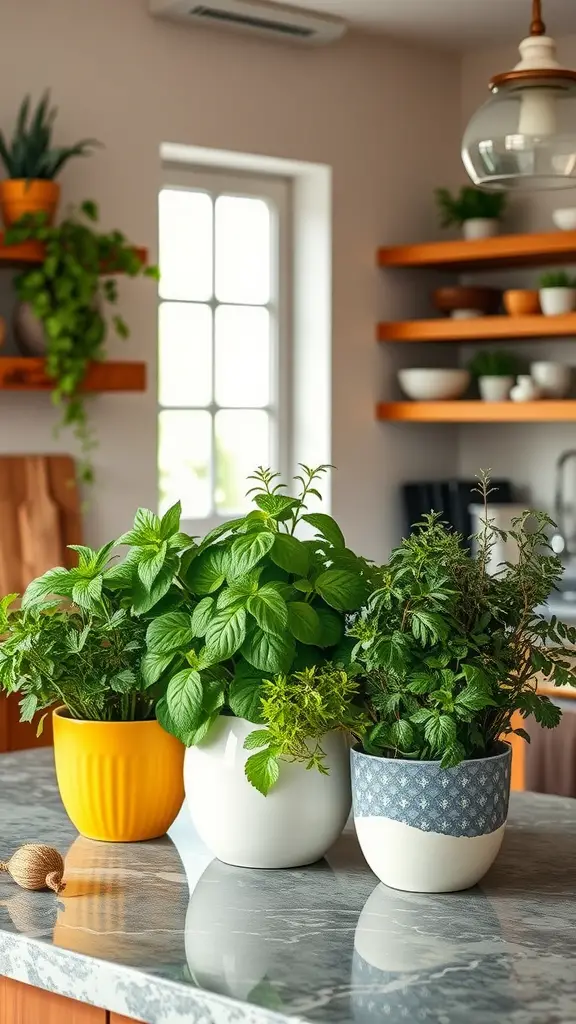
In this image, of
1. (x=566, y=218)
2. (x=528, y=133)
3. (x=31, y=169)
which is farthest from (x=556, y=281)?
(x=528, y=133)

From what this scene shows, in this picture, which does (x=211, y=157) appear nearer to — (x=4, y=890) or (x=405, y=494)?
(x=405, y=494)

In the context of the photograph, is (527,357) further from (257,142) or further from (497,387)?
(257,142)

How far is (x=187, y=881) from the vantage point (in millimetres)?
Answer: 1389

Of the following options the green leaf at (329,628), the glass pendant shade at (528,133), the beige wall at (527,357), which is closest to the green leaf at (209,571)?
the green leaf at (329,628)

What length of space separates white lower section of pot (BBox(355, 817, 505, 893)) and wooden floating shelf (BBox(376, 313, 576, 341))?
126 inches

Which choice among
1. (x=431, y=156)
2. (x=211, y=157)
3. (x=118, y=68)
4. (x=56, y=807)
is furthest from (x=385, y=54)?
(x=56, y=807)

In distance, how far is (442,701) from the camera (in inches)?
50.8

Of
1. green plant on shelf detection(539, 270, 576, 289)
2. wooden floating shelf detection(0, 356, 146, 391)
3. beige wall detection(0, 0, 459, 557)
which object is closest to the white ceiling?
beige wall detection(0, 0, 459, 557)

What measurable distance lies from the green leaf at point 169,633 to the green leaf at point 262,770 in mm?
140

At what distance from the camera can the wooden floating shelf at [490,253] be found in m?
4.36

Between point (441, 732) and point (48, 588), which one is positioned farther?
point (48, 588)

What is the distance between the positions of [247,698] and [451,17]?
364 cm

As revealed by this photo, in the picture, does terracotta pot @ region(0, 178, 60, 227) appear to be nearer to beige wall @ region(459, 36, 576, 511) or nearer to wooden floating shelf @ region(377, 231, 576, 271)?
wooden floating shelf @ region(377, 231, 576, 271)

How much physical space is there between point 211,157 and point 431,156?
97cm
